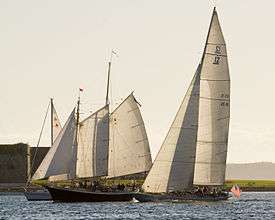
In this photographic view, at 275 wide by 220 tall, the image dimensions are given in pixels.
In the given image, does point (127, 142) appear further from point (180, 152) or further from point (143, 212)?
point (143, 212)

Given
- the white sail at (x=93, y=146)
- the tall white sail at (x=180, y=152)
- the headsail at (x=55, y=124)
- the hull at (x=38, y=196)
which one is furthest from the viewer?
the headsail at (x=55, y=124)

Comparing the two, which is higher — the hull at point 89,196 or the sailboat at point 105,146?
the sailboat at point 105,146

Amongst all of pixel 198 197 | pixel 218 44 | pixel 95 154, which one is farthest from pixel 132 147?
pixel 218 44

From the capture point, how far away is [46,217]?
110m

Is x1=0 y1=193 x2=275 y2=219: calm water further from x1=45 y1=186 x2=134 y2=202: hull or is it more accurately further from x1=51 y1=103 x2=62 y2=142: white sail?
x1=51 y1=103 x2=62 y2=142: white sail

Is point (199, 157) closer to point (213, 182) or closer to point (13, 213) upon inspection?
point (213, 182)

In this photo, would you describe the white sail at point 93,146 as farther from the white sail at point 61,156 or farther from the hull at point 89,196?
the hull at point 89,196

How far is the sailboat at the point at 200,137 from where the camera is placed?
398 ft

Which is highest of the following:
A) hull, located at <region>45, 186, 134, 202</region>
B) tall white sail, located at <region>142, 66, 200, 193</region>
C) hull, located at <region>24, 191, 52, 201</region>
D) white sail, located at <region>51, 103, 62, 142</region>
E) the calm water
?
white sail, located at <region>51, 103, 62, 142</region>

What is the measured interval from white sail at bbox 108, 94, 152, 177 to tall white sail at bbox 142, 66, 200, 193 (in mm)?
15146

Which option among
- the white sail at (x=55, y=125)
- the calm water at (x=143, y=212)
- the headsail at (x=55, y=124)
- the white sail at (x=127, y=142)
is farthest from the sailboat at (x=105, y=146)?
the white sail at (x=55, y=125)

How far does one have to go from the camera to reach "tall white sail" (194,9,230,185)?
121250 millimetres

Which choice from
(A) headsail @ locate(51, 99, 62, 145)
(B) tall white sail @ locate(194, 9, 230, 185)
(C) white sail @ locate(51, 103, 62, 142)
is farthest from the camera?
(C) white sail @ locate(51, 103, 62, 142)

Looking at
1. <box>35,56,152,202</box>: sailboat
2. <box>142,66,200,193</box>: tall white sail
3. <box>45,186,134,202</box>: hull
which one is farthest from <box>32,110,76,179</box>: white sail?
<box>142,66,200,193</box>: tall white sail
